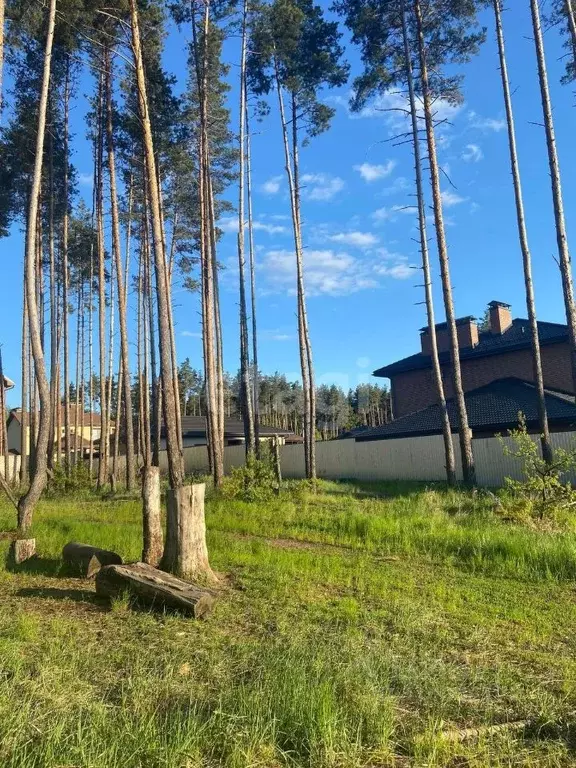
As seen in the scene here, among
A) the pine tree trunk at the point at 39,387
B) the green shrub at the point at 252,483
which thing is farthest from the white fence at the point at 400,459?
the pine tree trunk at the point at 39,387

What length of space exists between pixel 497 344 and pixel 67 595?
2544cm

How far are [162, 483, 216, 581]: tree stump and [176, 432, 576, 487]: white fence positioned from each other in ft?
46.2

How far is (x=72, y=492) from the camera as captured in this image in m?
19.9

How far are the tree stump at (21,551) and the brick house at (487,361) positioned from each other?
63.5ft

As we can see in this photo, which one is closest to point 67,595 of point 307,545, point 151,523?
point 151,523

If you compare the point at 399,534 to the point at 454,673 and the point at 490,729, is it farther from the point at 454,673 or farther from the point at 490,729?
the point at 490,729

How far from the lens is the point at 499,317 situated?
30125mm

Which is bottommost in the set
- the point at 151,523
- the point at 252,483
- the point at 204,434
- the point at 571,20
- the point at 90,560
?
the point at 90,560

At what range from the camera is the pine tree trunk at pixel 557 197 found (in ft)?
43.3

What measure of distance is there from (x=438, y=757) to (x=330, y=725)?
0.54m

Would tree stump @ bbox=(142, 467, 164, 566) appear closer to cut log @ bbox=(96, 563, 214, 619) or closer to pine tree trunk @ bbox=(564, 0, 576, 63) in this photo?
cut log @ bbox=(96, 563, 214, 619)

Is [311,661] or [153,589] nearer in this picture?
[311,661]

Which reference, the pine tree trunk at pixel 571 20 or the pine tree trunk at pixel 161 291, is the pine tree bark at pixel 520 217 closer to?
the pine tree trunk at pixel 571 20

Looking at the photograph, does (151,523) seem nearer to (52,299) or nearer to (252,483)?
(252,483)
